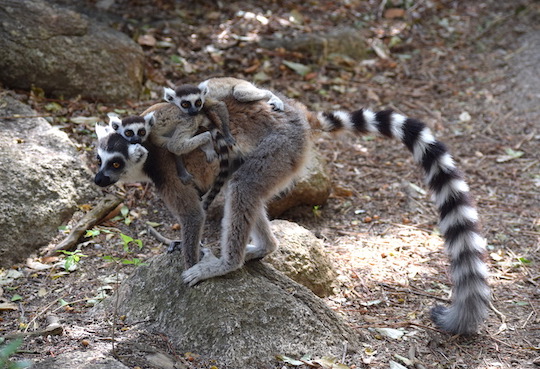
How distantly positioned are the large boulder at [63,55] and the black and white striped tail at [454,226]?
166 inches

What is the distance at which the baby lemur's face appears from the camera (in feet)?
15.1

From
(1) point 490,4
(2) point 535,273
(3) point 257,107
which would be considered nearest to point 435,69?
(1) point 490,4

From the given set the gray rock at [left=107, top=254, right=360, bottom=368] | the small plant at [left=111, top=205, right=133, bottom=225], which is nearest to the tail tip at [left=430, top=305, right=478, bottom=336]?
the gray rock at [left=107, top=254, right=360, bottom=368]

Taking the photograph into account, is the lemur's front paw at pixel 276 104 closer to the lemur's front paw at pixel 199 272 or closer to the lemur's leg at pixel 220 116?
the lemur's leg at pixel 220 116

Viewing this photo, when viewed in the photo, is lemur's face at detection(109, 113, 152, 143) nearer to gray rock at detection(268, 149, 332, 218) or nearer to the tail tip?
gray rock at detection(268, 149, 332, 218)

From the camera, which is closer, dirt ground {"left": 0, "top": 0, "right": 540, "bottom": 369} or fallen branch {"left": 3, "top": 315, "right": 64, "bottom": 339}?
fallen branch {"left": 3, "top": 315, "right": 64, "bottom": 339}

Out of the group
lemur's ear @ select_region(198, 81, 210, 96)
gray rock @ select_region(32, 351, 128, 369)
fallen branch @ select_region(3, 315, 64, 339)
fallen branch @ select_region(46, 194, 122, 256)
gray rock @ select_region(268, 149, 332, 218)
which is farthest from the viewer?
gray rock @ select_region(268, 149, 332, 218)

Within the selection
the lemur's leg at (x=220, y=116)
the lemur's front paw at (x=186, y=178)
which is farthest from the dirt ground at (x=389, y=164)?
the lemur's leg at (x=220, y=116)

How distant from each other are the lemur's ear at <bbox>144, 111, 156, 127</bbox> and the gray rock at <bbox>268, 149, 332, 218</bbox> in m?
2.20

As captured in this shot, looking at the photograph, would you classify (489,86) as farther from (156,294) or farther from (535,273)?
(156,294)

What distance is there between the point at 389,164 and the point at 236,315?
4280 millimetres

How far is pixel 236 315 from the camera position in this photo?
165 inches

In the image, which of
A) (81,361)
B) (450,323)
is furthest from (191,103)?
(450,323)

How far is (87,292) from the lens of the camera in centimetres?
492
